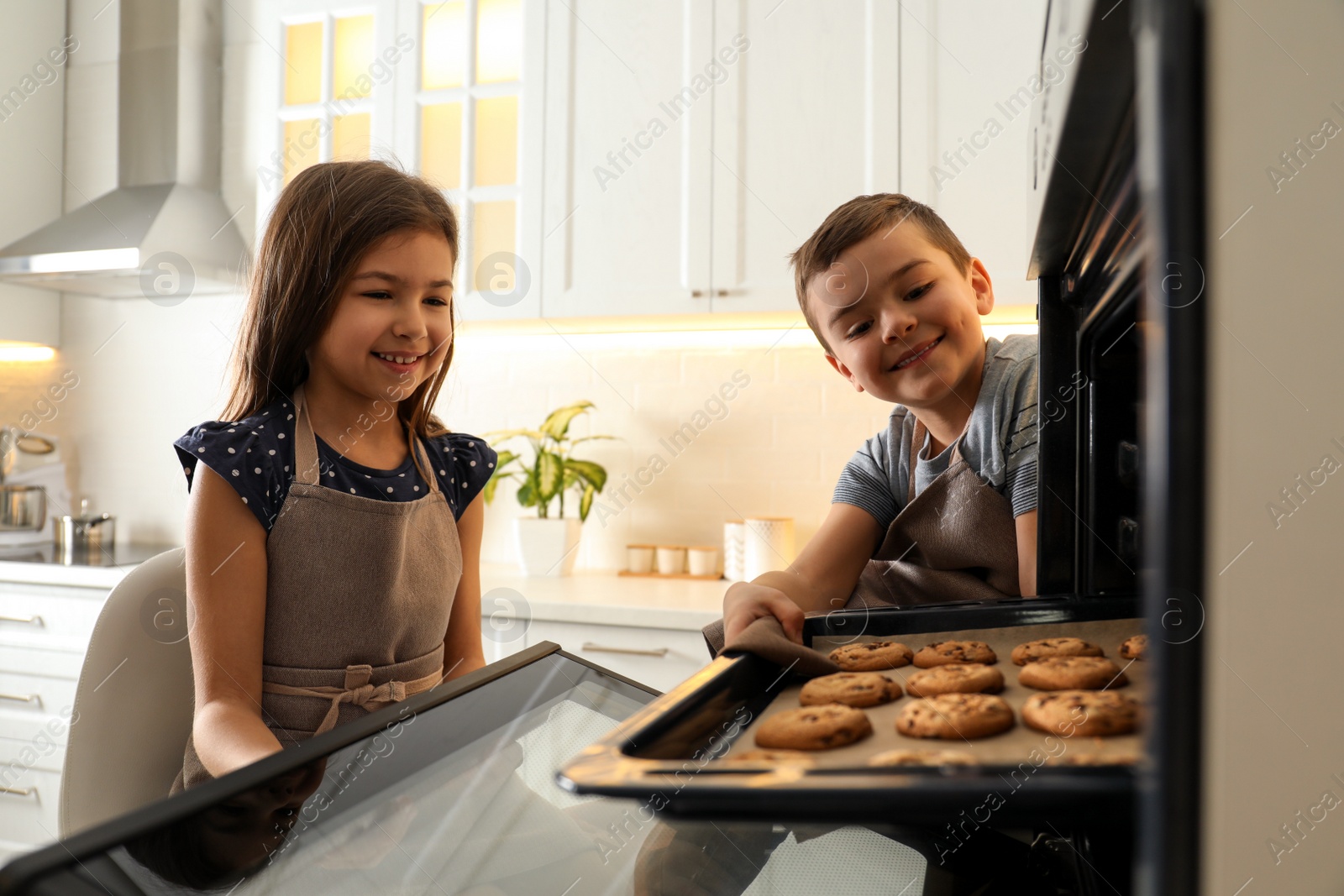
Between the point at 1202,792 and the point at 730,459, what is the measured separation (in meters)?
2.13

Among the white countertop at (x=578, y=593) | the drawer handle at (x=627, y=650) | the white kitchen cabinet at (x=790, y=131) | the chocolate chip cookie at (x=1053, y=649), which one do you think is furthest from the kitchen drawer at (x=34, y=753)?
the chocolate chip cookie at (x=1053, y=649)

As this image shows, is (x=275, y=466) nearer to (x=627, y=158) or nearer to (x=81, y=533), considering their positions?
(x=627, y=158)

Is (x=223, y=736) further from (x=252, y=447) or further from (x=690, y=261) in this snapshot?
(x=690, y=261)

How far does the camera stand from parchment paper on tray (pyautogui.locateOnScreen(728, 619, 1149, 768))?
31 centimetres

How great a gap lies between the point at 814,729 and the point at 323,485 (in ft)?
2.46

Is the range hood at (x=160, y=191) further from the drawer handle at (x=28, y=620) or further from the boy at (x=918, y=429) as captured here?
the boy at (x=918, y=429)

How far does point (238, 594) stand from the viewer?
3.01 ft

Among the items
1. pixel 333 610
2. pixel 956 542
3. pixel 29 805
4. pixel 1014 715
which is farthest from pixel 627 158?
pixel 29 805

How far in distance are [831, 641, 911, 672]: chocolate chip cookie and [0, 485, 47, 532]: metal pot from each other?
271 centimetres

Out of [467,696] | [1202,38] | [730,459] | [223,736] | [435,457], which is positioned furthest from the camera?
[730,459]

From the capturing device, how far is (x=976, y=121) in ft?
5.96

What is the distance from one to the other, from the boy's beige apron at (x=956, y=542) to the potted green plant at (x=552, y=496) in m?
1.44

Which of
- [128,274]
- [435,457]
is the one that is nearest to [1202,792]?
[435,457]

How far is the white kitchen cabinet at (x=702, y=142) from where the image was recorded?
1.89 metres
